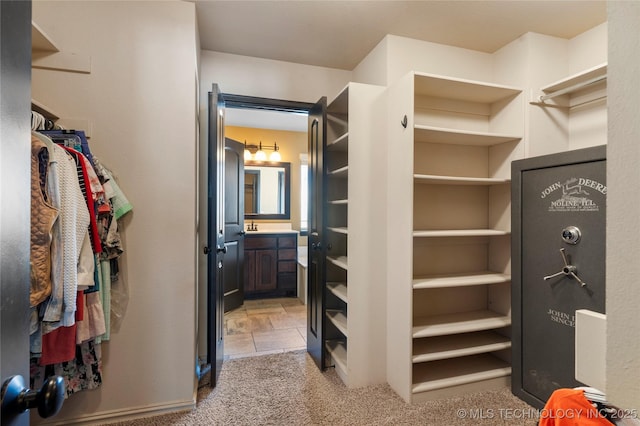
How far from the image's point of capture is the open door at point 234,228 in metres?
3.79

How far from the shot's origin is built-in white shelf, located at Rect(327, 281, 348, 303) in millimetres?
2444

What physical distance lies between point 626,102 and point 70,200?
180 cm

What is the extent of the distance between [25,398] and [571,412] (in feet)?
4.09

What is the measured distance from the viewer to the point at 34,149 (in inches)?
49.2

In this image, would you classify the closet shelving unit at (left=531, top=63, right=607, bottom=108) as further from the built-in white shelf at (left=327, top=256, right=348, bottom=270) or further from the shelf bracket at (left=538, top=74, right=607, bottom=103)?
the built-in white shelf at (left=327, top=256, right=348, bottom=270)

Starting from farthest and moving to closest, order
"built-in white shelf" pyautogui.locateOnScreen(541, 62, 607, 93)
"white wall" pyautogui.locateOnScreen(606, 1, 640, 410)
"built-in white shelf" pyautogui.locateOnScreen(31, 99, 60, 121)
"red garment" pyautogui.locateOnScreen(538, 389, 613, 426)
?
"built-in white shelf" pyautogui.locateOnScreen(541, 62, 607, 93) → "built-in white shelf" pyautogui.locateOnScreen(31, 99, 60, 121) → "red garment" pyautogui.locateOnScreen(538, 389, 613, 426) → "white wall" pyautogui.locateOnScreen(606, 1, 640, 410)

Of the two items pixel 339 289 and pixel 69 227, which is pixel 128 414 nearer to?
pixel 69 227

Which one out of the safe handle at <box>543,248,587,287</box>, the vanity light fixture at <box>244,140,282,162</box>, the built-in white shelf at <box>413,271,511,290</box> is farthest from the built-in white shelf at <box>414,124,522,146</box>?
the vanity light fixture at <box>244,140,282,162</box>

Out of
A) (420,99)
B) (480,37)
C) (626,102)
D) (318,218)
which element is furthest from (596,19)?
(626,102)

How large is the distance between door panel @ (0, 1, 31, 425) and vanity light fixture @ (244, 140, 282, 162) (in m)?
4.37

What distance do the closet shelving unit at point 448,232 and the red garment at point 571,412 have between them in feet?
3.69

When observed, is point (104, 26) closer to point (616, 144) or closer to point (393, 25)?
point (393, 25)

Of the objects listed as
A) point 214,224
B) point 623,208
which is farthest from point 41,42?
point 623,208

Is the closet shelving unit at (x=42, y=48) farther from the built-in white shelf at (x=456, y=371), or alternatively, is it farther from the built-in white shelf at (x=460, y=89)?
the built-in white shelf at (x=456, y=371)
